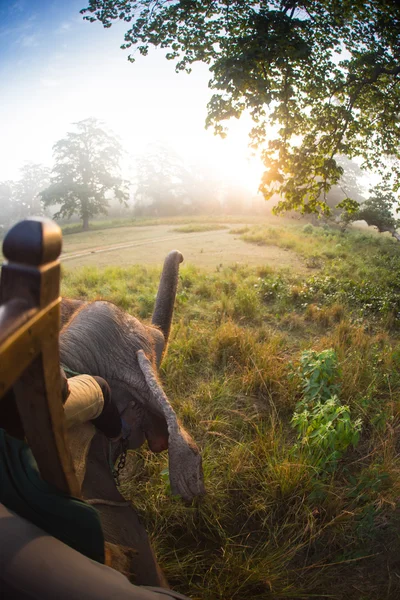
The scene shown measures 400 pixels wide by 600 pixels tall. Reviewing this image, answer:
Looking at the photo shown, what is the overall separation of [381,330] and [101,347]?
15.4 feet

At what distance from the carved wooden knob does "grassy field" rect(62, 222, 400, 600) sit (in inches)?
87.0

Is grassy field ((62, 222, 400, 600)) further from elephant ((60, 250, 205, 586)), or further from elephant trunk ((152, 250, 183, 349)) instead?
elephant trunk ((152, 250, 183, 349))

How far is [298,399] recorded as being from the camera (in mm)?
3631

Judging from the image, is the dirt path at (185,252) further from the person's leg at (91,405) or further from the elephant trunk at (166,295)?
the person's leg at (91,405)

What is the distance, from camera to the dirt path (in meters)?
11.5

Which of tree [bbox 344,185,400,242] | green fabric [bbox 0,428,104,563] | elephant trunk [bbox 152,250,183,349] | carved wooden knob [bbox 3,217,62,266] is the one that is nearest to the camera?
carved wooden knob [bbox 3,217,62,266]

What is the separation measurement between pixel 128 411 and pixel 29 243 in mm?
1960

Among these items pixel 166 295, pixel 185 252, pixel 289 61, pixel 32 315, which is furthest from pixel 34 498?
pixel 185 252

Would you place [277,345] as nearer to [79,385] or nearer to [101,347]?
[101,347]

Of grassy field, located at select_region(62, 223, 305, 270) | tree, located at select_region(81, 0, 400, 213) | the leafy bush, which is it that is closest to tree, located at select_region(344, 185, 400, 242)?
grassy field, located at select_region(62, 223, 305, 270)

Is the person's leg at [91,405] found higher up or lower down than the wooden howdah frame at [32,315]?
lower down

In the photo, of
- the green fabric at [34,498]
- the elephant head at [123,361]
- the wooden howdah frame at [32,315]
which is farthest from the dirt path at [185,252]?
the wooden howdah frame at [32,315]

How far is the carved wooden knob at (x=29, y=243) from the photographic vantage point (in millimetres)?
630

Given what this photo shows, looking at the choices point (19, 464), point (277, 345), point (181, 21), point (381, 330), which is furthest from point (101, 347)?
point (181, 21)
